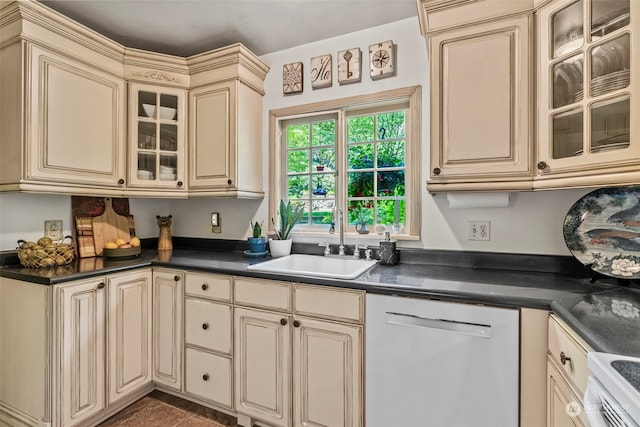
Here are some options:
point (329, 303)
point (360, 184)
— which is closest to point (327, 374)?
point (329, 303)

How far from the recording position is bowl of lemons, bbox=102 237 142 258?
2.00 m

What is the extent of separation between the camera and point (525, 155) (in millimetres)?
1324

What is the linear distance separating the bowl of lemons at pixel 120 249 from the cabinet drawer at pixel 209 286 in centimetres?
56

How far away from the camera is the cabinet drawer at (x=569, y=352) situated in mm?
861

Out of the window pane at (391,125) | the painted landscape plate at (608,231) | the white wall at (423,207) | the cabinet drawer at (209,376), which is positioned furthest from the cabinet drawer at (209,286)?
the painted landscape plate at (608,231)

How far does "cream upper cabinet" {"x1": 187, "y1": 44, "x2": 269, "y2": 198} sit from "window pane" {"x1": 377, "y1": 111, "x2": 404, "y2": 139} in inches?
35.5

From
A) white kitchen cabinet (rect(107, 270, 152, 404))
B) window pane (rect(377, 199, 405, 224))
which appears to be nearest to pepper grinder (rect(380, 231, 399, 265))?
window pane (rect(377, 199, 405, 224))

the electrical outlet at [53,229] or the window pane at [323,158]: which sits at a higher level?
the window pane at [323,158]

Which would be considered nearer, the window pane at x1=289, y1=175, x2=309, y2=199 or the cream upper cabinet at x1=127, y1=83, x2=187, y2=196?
the cream upper cabinet at x1=127, y1=83, x2=187, y2=196

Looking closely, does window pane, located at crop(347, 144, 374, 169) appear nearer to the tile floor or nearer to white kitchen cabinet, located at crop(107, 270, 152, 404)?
white kitchen cabinet, located at crop(107, 270, 152, 404)

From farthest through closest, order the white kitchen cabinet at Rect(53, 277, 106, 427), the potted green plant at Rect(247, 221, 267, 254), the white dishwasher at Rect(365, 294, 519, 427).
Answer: the potted green plant at Rect(247, 221, 267, 254) < the white kitchen cabinet at Rect(53, 277, 106, 427) < the white dishwasher at Rect(365, 294, 519, 427)

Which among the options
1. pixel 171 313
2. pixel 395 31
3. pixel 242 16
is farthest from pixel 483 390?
pixel 242 16

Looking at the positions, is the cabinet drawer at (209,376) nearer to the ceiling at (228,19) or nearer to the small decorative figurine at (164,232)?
the small decorative figurine at (164,232)

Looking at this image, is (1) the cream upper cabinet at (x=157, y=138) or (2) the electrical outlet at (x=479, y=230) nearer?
(2) the electrical outlet at (x=479, y=230)
